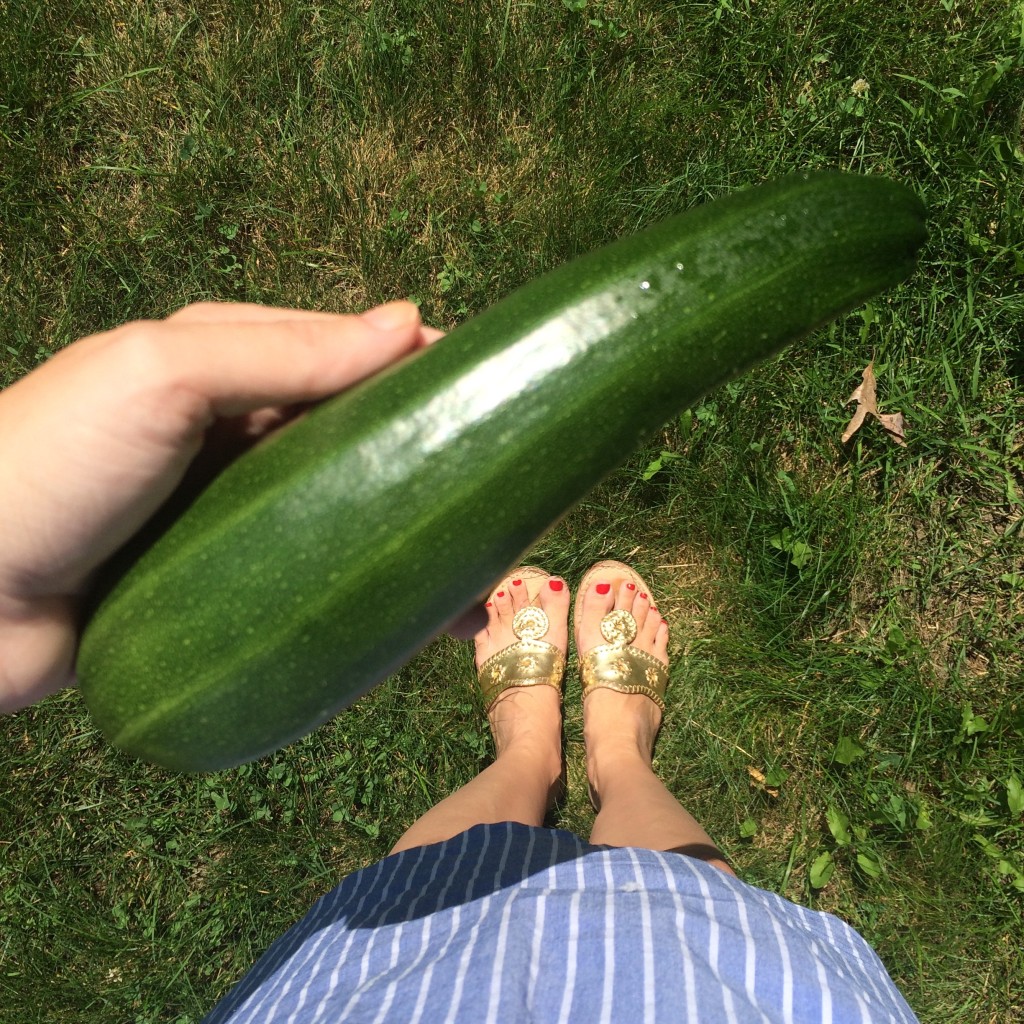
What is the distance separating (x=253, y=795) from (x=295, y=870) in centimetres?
38

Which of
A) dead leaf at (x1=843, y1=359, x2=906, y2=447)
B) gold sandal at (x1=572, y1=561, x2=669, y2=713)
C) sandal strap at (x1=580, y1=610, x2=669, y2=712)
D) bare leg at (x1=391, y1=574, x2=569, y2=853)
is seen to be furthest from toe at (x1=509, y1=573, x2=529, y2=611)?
dead leaf at (x1=843, y1=359, x2=906, y2=447)

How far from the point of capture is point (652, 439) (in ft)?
11.7

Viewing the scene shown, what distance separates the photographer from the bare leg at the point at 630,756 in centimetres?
296

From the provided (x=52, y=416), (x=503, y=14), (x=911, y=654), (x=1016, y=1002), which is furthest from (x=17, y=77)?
(x=1016, y=1002)

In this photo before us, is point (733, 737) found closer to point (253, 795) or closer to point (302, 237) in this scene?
point (253, 795)

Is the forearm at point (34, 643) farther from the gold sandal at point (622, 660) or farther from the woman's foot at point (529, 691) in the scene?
the gold sandal at point (622, 660)

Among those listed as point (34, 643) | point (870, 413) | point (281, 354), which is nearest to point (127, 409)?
point (281, 354)

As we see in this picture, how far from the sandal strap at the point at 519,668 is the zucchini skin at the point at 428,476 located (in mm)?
1885

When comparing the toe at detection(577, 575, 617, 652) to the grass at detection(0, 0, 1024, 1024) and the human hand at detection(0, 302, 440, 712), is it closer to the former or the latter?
the grass at detection(0, 0, 1024, 1024)

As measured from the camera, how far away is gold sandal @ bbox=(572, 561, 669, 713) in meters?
3.60

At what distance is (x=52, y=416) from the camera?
176 centimetres

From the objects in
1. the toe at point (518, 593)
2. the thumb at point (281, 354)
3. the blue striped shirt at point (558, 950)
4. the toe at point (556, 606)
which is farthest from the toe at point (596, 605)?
the thumb at point (281, 354)

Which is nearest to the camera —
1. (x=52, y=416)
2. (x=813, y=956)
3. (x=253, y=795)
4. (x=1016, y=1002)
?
(x=52, y=416)

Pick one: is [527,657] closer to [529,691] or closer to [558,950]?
[529,691]
